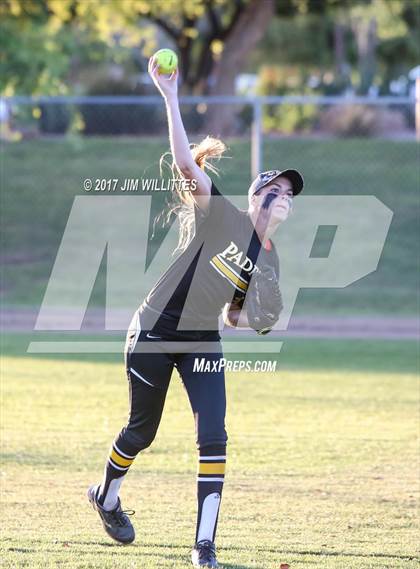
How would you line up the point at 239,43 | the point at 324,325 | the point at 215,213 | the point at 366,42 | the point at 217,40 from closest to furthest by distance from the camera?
the point at 215,213
the point at 324,325
the point at 239,43
the point at 217,40
the point at 366,42

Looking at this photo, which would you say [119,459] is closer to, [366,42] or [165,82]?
[165,82]

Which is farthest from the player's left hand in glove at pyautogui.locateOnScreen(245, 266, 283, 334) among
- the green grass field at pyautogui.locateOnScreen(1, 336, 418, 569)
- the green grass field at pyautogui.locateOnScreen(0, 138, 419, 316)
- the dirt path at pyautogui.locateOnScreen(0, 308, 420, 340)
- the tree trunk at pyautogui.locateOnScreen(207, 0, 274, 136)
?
the tree trunk at pyautogui.locateOnScreen(207, 0, 274, 136)

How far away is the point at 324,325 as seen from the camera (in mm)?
15445

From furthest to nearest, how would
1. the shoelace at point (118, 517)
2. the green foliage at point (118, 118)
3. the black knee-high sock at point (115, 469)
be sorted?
the green foliage at point (118, 118), the shoelace at point (118, 517), the black knee-high sock at point (115, 469)

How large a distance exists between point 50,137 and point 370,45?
27.0 metres

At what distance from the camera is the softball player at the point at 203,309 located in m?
5.58

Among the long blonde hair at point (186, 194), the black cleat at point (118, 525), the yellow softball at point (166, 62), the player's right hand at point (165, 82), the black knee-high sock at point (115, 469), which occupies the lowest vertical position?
the black cleat at point (118, 525)

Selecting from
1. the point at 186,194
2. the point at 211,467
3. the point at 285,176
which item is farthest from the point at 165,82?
the point at 211,467

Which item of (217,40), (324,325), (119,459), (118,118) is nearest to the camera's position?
(119,459)

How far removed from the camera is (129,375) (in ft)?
19.1

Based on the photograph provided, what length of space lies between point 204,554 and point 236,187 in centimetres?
1503

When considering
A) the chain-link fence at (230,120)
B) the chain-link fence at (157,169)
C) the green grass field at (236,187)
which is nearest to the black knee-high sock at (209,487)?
the green grass field at (236,187)

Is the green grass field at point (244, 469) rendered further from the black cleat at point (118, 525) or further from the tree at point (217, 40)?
the tree at point (217, 40)

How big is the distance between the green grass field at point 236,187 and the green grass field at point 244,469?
4380mm
